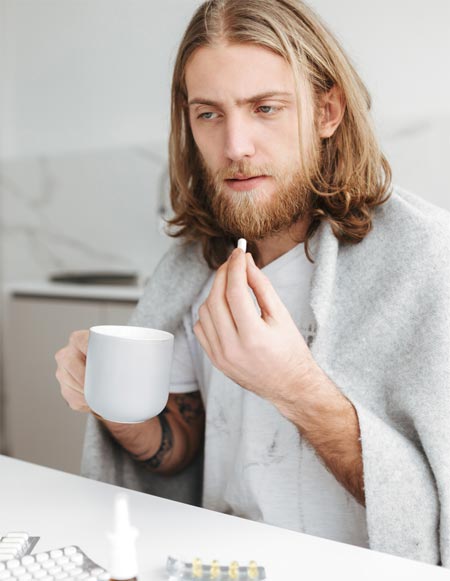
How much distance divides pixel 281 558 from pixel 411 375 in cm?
37

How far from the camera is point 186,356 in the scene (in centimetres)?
117

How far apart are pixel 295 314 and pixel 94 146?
1.90m

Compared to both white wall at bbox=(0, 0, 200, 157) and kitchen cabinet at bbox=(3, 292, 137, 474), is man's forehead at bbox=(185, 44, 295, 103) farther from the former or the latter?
white wall at bbox=(0, 0, 200, 157)

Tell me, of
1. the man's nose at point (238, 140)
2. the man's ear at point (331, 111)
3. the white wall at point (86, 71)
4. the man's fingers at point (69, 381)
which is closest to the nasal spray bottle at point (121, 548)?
the man's fingers at point (69, 381)

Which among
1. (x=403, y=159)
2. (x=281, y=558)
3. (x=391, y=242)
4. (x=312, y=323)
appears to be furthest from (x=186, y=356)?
(x=403, y=159)


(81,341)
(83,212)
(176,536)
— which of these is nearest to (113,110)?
(83,212)

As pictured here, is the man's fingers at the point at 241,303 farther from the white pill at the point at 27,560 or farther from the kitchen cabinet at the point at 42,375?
the kitchen cabinet at the point at 42,375

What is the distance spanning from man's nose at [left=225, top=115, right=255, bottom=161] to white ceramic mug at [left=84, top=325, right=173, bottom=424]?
13.2 inches

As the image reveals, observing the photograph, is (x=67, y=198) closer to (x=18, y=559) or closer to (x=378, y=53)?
→ (x=378, y=53)

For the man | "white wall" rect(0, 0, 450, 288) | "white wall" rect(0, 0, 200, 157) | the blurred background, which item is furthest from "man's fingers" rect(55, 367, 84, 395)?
"white wall" rect(0, 0, 200, 157)

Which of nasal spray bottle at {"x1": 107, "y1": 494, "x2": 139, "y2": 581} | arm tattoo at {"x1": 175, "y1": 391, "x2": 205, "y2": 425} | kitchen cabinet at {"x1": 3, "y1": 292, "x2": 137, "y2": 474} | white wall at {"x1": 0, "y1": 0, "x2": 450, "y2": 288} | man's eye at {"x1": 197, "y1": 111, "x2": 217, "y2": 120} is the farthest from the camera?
kitchen cabinet at {"x1": 3, "y1": 292, "x2": 137, "y2": 474}

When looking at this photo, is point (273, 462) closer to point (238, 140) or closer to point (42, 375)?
point (238, 140)

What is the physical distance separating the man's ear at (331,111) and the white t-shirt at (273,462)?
190mm

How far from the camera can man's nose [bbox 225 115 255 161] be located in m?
0.95
